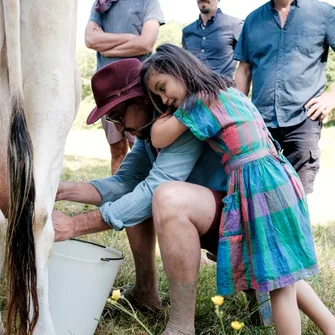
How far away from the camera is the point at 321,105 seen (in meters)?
3.17

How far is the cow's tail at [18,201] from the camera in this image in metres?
1.83

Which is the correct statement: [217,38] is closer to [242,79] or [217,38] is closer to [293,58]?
[242,79]

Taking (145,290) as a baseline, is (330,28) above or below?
above

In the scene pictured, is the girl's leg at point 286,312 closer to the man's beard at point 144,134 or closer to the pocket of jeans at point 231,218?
the pocket of jeans at point 231,218

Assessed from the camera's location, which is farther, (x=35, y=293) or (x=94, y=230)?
(x=94, y=230)

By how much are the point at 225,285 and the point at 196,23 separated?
286 cm

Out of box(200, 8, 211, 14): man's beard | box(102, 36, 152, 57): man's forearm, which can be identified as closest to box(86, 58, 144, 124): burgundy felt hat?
box(102, 36, 152, 57): man's forearm

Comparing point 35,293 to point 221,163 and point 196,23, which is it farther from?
point 196,23

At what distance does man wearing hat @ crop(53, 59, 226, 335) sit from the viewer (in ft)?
6.85

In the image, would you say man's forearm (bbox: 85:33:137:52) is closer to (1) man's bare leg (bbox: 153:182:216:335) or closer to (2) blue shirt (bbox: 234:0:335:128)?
(2) blue shirt (bbox: 234:0:335:128)

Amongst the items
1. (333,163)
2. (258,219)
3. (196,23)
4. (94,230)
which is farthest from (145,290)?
(333,163)

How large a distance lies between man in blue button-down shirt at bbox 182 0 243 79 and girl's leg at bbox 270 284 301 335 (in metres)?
2.51

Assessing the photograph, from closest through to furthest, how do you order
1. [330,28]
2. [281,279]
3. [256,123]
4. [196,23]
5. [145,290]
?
[281,279] → [256,123] → [145,290] → [330,28] → [196,23]

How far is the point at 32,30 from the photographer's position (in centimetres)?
202
